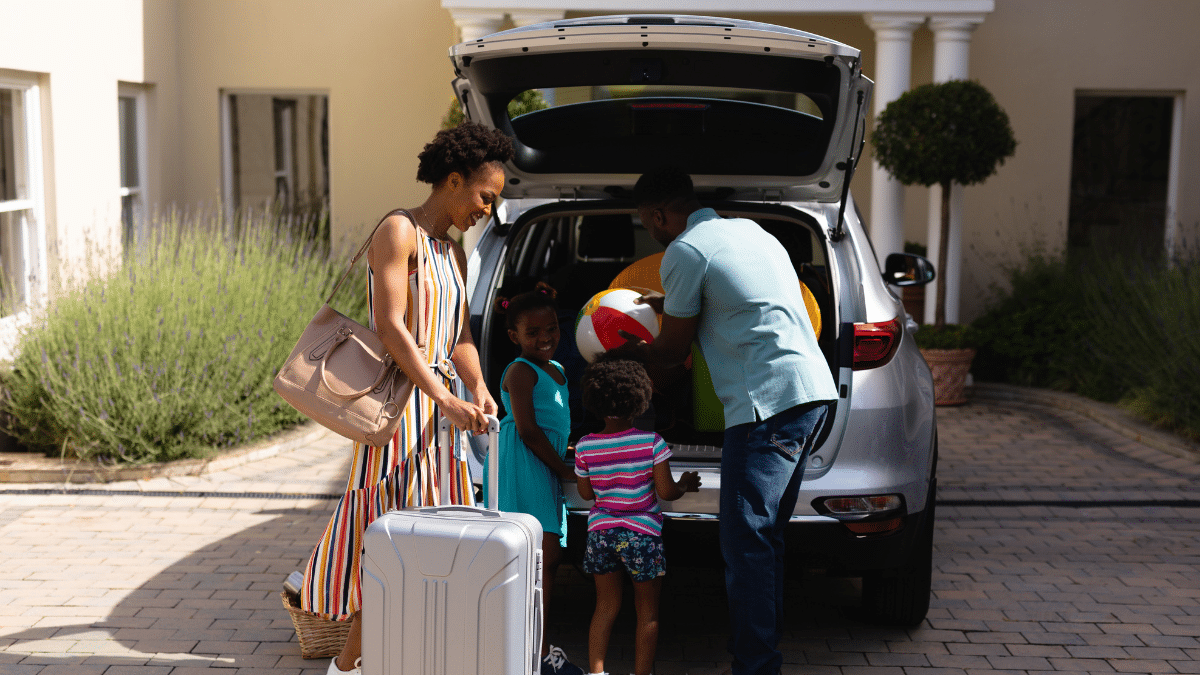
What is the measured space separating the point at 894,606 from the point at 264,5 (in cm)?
828

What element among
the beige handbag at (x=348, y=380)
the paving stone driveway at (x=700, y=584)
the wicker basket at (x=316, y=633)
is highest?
the beige handbag at (x=348, y=380)

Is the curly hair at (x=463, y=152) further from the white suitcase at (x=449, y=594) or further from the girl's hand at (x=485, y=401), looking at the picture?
the white suitcase at (x=449, y=594)

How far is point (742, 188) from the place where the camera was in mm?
4207

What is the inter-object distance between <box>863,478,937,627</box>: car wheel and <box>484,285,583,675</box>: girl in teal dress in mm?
1114

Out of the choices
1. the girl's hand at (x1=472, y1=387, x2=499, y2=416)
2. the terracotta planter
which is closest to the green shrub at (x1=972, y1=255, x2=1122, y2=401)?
the terracotta planter

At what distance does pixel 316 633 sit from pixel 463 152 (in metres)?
1.70

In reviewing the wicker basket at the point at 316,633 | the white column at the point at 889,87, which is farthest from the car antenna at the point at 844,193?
the white column at the point at 889,87

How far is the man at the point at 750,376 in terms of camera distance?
327 centimetres

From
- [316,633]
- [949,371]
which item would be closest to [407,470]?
[316,633]

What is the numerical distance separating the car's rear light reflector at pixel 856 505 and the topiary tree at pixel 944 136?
5531 millimetres

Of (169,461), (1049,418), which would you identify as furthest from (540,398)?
(1049,418)

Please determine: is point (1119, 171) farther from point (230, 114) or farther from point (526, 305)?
point (526, 305)

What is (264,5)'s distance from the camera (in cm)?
1016

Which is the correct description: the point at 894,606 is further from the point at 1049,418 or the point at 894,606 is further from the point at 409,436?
the point at 1049,418
